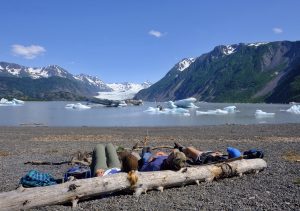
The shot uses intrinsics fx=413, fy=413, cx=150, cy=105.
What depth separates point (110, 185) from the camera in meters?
10.9

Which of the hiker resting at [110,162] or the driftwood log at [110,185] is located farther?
the hiker resting at [110,162]

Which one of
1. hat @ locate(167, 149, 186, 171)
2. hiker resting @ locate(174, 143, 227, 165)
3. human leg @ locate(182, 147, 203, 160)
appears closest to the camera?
hat @ locate(167, 149, 186, 171)

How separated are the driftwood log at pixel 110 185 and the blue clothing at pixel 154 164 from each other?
55cm

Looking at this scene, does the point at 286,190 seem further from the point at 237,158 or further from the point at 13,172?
the point at 13,172

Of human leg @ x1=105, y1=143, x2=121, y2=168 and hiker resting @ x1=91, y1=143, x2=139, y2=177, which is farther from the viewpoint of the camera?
human leg @ x1=105, y1=143, x2=121, y2=168

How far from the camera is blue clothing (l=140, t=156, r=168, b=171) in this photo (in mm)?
12336

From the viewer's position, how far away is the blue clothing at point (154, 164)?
1234cm

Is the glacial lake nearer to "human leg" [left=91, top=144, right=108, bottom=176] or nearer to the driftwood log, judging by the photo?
"human leg" [left=91, top=144, right=108, bottom=176]

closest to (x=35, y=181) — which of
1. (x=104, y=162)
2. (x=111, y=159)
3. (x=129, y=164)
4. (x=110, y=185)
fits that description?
(x=110, y=185)

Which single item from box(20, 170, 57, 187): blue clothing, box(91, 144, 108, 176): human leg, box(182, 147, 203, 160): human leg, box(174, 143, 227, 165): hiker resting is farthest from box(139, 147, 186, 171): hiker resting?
box(20, 170, 57, 187): blue clothing

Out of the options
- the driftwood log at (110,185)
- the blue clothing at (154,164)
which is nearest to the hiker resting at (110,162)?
the blue clothing at (154,164)

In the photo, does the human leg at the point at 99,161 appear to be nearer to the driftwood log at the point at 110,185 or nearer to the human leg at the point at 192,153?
the driftwood log at the point at 110,185

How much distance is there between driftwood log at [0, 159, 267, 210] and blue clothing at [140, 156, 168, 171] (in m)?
0.55

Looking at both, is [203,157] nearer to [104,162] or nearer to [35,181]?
[104,162]
